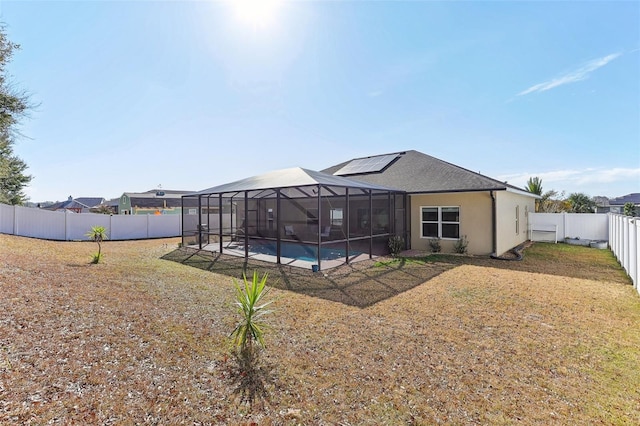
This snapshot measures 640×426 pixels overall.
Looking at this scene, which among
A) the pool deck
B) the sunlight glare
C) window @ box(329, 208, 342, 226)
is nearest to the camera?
the sunlight glare

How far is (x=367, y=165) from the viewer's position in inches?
613

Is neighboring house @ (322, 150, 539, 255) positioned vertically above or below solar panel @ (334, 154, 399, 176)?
below

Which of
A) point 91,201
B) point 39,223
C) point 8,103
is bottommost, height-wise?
point 39,223

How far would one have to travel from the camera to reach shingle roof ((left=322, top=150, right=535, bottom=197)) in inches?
404

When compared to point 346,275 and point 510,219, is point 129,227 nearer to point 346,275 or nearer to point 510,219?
point 346,275

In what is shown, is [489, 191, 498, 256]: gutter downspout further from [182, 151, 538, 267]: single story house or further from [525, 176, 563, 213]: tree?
[525, 176, 563, 213]: tree

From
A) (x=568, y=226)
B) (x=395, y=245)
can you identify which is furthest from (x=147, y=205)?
(x=568, y=226)

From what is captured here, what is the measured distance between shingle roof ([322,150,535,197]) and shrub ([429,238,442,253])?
6.26ft

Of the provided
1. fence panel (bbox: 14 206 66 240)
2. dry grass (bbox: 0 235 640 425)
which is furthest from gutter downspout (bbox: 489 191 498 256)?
fence panel (bbox: 14 206 66 240)

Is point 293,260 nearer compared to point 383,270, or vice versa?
point 383,270

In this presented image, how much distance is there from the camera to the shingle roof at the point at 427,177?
10.3m

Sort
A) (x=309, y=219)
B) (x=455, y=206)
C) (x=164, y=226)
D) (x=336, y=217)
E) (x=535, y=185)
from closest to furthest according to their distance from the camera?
(x=455, y=206)
(x=336, y=217)
(x=309, y=219)
(x=164, y=226)
(x=535, y=185)

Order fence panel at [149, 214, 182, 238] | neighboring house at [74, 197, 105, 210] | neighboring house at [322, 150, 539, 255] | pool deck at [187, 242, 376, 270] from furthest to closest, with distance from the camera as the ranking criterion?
neighboring house at [74, 197, 105, 210], fence panel at [149, 214, 182, 238], neighboring house at [322, 150, 539, 255], pool deck at [187, 242, 376, 270]

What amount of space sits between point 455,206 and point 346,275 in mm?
5539
